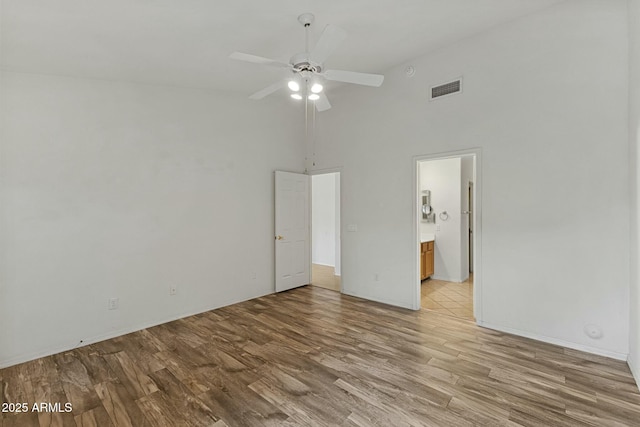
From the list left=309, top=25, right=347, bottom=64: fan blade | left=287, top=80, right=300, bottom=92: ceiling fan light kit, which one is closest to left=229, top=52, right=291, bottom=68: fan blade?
left=287, top=80, right=300, bottom=92: ceiling fan light kit

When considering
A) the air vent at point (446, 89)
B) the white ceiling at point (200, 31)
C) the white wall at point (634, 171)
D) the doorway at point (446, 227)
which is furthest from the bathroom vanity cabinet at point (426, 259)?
the white ceiling at point (200, 31)

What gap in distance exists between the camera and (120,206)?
3281 millimetres

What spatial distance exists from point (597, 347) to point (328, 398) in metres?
2.70

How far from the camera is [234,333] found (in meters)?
3.30

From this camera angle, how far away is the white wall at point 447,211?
5551 mm

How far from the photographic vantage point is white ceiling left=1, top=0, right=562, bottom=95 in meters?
2.25

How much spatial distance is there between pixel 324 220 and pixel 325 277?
170 cm

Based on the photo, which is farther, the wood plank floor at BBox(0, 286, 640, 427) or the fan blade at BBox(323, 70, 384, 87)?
the fan blade at BBox(323, 70, 384, 87)

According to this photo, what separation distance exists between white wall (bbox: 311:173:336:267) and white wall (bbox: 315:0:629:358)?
3124 mm

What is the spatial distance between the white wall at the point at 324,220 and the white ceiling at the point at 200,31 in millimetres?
3860

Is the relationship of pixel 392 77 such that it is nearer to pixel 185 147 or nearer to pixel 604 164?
pixel 604 164

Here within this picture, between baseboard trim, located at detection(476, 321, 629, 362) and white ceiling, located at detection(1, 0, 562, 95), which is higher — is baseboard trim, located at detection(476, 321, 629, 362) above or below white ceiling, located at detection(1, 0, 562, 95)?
below

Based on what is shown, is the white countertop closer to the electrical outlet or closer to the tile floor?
the tile floor

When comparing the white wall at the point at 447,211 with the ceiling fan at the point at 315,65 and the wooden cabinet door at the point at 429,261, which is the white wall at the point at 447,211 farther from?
the ceiling fan at the point at 315,65
